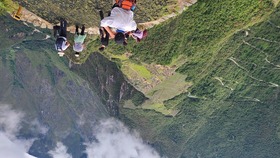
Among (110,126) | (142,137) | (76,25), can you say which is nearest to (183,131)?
(142,137)

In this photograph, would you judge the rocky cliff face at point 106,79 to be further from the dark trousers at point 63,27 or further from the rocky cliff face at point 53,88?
the dark trousers at point 63,27

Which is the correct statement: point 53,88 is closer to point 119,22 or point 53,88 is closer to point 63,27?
point 63,27

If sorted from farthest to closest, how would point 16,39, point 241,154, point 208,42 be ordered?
A: point 241,154 → point 16,39 → point 208,42

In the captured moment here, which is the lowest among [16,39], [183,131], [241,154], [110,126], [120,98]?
[241,154]

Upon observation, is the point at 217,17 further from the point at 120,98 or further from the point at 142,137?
the point at 142,137

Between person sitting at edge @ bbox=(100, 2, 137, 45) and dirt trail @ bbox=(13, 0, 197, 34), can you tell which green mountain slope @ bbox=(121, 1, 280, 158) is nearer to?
dirt trail @ bbox=(13, 0, 197, 34)

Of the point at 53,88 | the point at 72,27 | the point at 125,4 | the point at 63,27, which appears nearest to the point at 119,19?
the point at 125,4

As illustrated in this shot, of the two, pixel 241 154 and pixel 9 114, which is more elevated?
pixel 9 114

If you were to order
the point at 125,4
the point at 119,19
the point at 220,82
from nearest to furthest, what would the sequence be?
the point at 119,19
the point at 125,4
the point at 220,82
